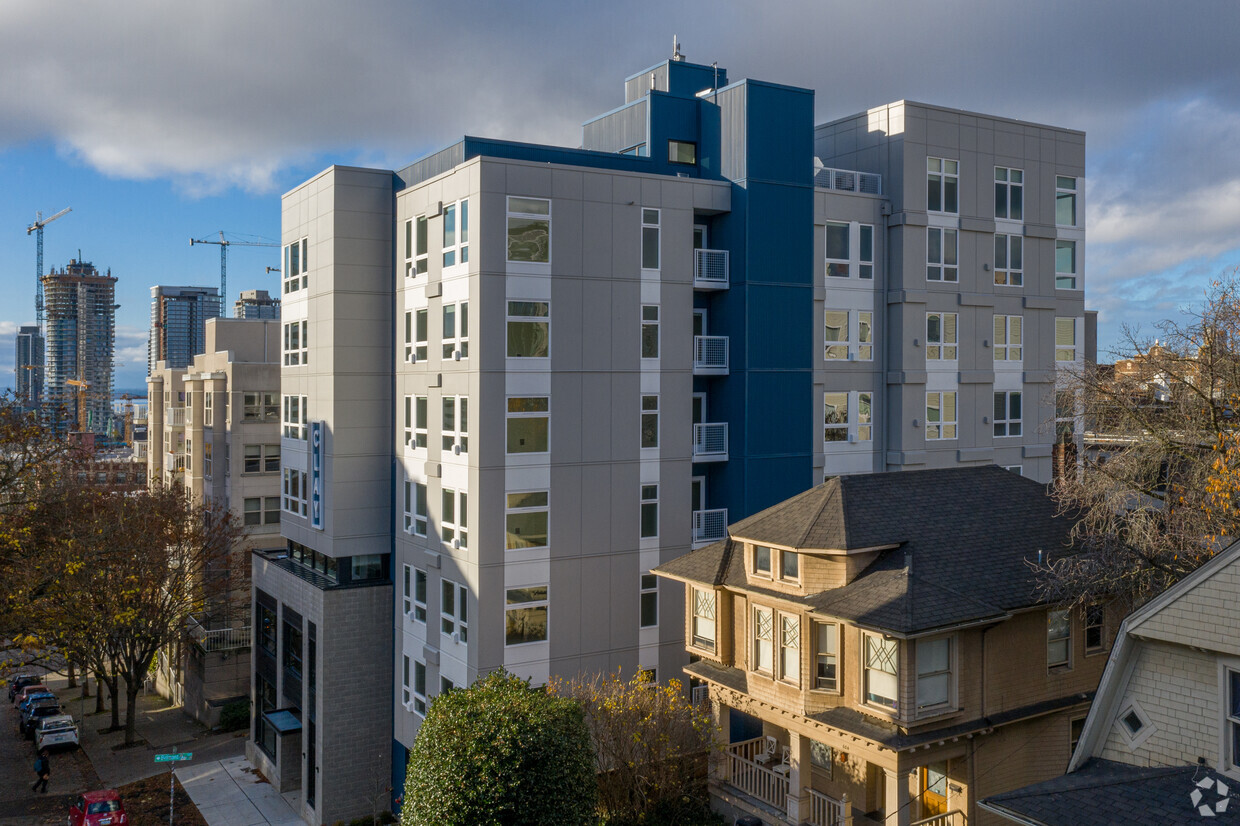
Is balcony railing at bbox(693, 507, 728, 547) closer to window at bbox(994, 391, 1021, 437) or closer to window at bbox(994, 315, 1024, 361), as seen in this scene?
window at bbox(994, 391, 1021, 437)

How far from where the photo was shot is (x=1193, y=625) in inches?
500

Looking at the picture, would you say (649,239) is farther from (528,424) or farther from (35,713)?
(35,713)

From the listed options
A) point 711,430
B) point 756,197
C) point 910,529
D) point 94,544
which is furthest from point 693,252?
point 94,544

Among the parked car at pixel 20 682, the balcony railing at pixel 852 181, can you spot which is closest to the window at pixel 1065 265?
the balcony railing at pixel 852 181

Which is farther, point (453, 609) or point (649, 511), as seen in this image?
point (649, 511)

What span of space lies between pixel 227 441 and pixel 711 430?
106 ft

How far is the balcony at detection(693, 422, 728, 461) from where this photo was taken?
2927 centimetres

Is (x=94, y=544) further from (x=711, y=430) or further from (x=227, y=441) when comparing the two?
(x=711, y=430)

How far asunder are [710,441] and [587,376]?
4984 millimetres

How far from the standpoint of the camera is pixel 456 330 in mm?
26750

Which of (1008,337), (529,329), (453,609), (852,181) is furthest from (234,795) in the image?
(1008,337)

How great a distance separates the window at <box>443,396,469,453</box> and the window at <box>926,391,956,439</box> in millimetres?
16324

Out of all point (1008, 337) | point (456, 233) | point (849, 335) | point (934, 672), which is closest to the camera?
point (934, 672)

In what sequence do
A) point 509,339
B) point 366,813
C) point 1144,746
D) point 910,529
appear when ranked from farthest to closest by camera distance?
point 366,813 < point 509,339 < point 910,529 < point 1144,746
